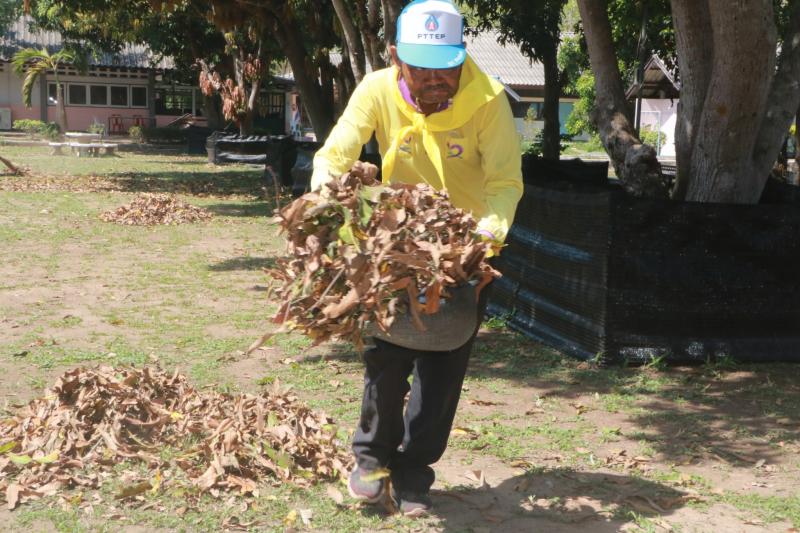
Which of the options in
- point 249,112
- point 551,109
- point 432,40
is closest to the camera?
point 432,40

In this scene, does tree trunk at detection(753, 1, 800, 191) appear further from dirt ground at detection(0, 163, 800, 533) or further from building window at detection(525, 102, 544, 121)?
building window at detection(525, 102, 544, 121)

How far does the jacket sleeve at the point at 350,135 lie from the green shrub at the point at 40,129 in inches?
1646

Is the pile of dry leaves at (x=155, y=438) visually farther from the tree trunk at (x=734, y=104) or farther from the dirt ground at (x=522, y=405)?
the tree trunk at (x=734, y=104)

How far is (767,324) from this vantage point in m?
7.90

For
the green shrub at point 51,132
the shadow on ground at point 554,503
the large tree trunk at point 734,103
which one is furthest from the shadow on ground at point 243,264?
the green shrub at point 51,132

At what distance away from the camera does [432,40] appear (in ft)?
14.0

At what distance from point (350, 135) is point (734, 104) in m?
4.66

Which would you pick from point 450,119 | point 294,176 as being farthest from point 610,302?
point 294,176

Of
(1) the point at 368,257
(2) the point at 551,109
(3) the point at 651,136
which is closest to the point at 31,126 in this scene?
(3) the point at 651,136

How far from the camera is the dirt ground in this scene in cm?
495

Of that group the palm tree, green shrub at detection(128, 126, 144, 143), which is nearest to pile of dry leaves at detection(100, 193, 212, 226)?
the palm tree

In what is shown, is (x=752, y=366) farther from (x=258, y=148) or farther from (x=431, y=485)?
(x=258, y=148)

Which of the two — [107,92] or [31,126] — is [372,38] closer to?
[31,126]

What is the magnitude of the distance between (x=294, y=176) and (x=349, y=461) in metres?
15.3
